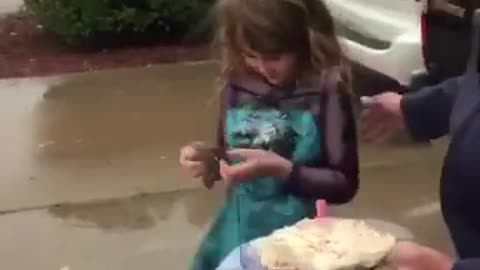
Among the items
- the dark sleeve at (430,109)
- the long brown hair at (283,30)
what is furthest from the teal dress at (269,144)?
the dark sleeve at (430,109)

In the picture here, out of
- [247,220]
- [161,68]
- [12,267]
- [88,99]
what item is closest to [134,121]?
[88,99]

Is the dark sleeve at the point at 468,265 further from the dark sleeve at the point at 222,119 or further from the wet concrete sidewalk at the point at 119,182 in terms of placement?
the wet concrete sidewalk at the point at 119,182

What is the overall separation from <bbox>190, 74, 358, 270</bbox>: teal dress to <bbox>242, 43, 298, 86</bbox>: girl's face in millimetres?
52

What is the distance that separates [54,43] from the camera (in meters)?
9.95

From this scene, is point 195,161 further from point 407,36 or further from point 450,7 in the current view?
point 407,36

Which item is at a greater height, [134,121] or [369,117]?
[369,117]

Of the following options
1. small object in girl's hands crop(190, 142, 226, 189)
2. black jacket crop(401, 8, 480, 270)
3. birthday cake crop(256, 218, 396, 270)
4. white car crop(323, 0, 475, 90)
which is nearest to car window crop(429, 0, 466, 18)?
white car crop(323, 0, 475, 90)

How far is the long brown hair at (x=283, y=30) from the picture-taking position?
291 cm

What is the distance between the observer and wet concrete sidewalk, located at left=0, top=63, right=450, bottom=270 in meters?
5.38

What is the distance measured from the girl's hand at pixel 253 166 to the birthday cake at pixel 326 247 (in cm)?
44

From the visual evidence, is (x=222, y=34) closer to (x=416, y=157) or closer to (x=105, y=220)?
(x=105, y=220)

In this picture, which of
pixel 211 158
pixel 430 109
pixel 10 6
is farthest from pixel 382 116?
pixel 10 6

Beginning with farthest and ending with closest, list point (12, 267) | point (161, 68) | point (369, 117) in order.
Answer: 1. point (161, 68)
2. point (12, 267)
3. point (369, 117)

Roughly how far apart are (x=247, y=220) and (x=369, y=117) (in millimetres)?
490
